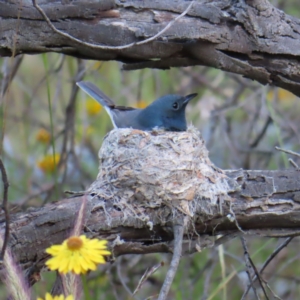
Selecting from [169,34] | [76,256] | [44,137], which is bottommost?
[44,137]

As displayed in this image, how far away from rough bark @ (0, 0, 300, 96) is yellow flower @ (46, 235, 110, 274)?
129cm

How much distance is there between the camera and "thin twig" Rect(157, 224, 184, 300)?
2.08 metres

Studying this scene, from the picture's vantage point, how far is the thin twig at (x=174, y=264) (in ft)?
6.82

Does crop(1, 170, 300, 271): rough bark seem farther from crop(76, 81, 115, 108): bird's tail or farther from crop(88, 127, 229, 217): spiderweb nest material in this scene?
crop(76, 81, 115, 108): bird's tail

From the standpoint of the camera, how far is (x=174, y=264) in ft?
7.50

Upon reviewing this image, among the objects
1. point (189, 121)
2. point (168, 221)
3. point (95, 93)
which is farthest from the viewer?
point (189, 121)

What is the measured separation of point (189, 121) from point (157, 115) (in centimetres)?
111

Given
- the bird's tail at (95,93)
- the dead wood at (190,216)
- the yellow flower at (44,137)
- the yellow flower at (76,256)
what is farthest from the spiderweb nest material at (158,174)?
the yellow flower at (44,137)

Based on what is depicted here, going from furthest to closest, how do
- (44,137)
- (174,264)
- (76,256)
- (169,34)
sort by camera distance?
(44,137) → (169,34) → (174,264) → (76,256)

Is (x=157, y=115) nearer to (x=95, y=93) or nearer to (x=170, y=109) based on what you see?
(x=170, y=109)

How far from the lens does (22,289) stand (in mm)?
1705

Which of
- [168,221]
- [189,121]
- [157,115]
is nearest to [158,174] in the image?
[168,221]

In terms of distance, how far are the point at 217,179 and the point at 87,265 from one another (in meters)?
1.53

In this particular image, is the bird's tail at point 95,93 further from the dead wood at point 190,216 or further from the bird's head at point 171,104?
the dead wood at point 190,216
